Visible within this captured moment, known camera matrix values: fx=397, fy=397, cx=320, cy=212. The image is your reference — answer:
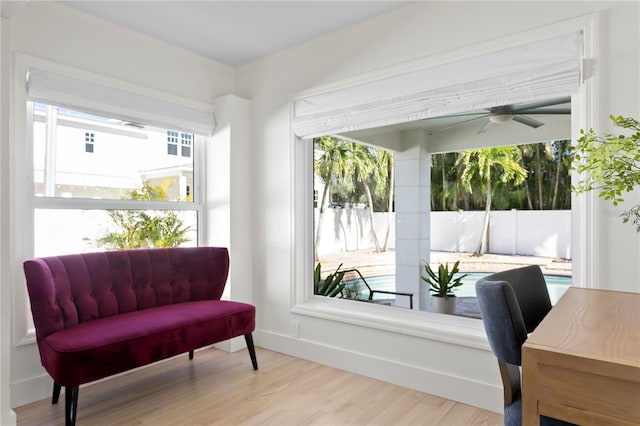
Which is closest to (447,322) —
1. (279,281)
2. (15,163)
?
(279,281)

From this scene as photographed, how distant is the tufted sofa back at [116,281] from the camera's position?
223 centimetres

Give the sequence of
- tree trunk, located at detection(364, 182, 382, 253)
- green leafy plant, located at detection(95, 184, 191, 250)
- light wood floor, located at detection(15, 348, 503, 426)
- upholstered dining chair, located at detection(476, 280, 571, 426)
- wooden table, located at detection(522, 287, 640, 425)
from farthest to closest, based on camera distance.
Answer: tree trunk, located at detection(364, 182, 382, 253)
green leafy plant, located at detection(95, 184, 191, 250)
light wood floor, located at detection(15, 348, 503, 426)
upholstered dining chair, located at detection(476, 280, 571, 426)
wooden table, located at detection(522, 287, 640, 425)

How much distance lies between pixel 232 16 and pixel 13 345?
251 cm

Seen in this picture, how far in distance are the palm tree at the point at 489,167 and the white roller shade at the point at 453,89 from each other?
364 mm

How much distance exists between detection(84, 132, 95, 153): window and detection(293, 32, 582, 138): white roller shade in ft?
4.96

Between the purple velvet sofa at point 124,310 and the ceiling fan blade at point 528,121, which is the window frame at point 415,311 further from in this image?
the purple velvet sofa at point 124,310

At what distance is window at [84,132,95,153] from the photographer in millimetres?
2834

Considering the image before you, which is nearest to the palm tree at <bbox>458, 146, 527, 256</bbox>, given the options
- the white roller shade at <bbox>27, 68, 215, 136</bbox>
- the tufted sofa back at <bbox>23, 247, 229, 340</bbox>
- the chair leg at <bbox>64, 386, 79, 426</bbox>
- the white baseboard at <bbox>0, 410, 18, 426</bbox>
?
the tufted sofa back at <bbox>23, 247, 229, 340</bbox>

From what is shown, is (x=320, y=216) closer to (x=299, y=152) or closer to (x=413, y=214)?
(x=299, y=152)

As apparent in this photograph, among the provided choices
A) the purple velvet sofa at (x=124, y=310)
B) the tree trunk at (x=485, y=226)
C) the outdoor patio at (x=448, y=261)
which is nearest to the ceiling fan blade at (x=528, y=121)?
the tree trunk at (x=485, y=226)

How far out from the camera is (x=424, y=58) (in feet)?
8.41

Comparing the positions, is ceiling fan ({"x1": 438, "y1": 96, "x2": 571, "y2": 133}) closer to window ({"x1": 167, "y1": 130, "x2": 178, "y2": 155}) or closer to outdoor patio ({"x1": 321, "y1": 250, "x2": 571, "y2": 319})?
outdoor patio ({"x1": 321, "y1": 250, "x2": 571, "y2": 319})

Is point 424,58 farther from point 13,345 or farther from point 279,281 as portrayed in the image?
point 13,345

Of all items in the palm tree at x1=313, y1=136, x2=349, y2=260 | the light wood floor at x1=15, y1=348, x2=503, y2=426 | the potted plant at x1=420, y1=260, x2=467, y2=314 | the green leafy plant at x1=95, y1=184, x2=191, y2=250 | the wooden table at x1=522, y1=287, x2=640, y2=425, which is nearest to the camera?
the wooden table at x1=522, y1=287, x2=640, y2=425
